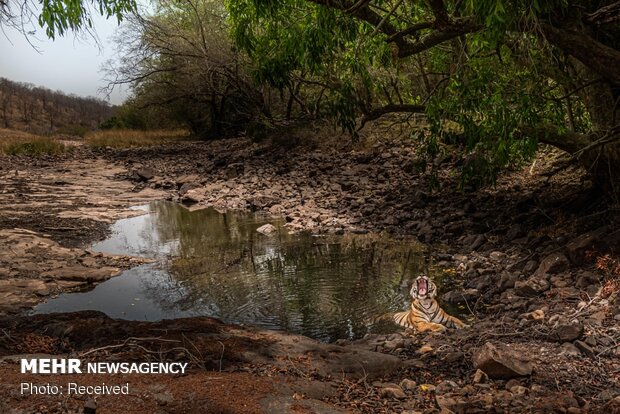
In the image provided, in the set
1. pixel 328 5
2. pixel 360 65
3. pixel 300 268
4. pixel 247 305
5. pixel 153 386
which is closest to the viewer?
pixel 153 386

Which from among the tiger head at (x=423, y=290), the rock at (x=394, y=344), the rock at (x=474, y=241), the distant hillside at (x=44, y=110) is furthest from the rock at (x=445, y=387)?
the distant hillside at (x=44, y=110)

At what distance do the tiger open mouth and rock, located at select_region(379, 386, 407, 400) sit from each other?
187 cm

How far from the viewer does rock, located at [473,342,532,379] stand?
3.93m

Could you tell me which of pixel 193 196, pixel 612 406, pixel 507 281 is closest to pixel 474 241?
pixel 507 281

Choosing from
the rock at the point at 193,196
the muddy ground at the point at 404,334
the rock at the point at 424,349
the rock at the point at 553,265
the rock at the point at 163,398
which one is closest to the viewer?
the rock at the point at 163,398

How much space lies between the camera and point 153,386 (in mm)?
3488

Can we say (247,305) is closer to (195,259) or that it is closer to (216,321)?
(216,321)

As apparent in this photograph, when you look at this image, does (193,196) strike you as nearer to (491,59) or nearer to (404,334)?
(491,59)

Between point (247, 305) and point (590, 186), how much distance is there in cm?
591

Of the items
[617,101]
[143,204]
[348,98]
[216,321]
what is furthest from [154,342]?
[143,204]

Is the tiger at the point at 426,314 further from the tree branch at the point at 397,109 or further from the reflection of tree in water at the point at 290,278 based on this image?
the tree branch at the point at 397,109

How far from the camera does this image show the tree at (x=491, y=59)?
216 inches

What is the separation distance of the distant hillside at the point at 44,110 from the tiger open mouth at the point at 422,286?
153ft

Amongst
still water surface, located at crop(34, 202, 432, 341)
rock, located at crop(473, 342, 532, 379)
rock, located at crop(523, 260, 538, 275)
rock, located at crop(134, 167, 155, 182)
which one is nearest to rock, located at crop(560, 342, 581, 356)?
rock, located at crop(473, 342, 532, 379)
